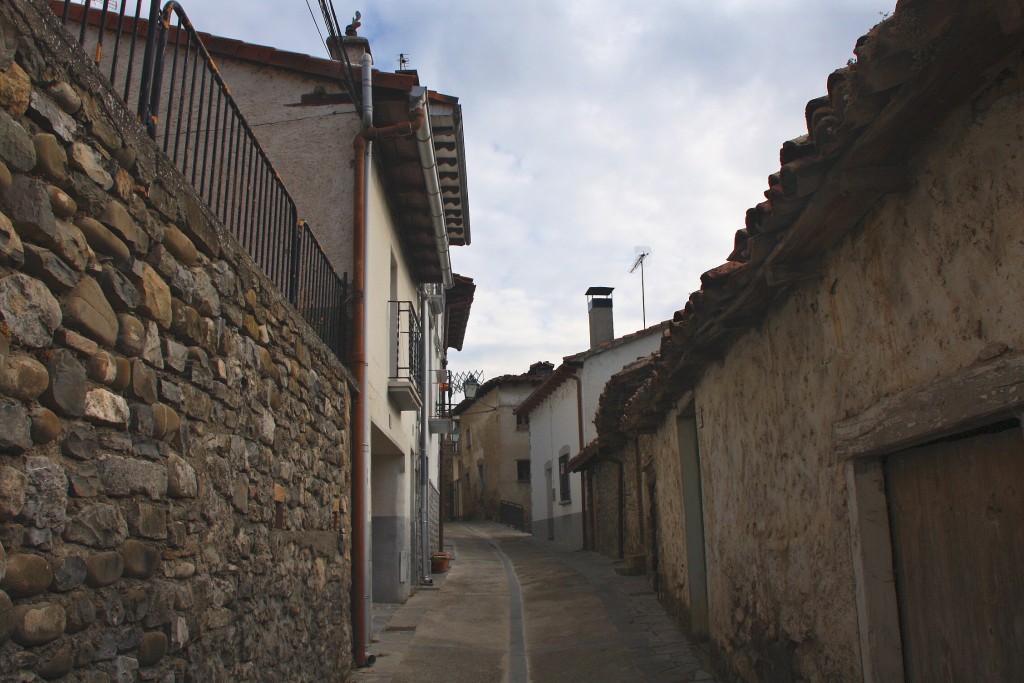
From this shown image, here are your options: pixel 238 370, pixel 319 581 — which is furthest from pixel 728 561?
pixel 238 370

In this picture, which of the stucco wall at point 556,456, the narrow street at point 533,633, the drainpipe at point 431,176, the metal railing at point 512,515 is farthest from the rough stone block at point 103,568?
the metal railing at point 512,515

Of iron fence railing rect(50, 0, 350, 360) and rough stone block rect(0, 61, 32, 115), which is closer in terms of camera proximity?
rough stone block rect(0, 61, 32, 115)

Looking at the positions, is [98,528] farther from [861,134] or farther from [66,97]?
[861,134]

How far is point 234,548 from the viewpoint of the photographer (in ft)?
13.2

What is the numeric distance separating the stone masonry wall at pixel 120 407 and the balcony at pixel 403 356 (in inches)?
177

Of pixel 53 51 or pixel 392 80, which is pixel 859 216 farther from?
pixel 392 80

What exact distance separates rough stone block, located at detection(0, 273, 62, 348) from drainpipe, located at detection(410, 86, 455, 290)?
538cm

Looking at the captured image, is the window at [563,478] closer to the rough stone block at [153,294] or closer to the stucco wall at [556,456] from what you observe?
the stucco wall at [556,456]

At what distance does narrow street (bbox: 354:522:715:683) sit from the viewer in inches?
273

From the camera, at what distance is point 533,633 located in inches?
348

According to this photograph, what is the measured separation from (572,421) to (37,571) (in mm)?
19029

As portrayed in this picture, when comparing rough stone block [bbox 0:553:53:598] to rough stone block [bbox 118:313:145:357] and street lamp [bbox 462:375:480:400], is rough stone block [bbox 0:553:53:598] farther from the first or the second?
street lamp [bbox 462:375:480:400]

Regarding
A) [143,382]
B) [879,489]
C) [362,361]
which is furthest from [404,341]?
[143,382]

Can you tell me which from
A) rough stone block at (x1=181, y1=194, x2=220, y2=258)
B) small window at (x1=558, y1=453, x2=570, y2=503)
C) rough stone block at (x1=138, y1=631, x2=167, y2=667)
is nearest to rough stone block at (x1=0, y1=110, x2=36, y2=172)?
rough stone block at (x1=181, y1=194, x2=220, y2=258)
